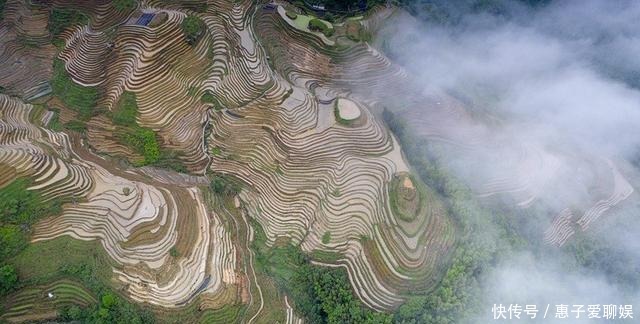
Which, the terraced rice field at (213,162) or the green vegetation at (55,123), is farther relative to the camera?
the green vegetation at (55,123)

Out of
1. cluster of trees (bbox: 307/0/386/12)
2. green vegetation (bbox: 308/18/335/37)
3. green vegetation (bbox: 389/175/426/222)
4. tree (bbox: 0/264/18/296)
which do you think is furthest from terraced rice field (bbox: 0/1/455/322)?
cluster of trees (bbox: 307/0/386/12)

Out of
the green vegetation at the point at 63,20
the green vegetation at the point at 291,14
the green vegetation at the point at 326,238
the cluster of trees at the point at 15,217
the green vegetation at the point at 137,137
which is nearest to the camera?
the cluster of trees at the point at 15,217

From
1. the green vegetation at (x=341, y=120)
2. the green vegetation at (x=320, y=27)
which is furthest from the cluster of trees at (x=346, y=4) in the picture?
the green vegetation at (x=341, y=120)

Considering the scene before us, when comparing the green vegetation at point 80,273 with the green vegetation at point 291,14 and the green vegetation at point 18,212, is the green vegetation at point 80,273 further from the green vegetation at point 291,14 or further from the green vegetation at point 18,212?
the green vegetation at point 291,14

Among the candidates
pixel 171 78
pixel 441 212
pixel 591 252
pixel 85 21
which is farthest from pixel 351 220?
pixel 85 21

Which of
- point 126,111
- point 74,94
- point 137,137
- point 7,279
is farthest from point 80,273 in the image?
point 74,94

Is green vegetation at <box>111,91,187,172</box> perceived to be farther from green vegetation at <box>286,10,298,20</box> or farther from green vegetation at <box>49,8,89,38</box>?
green vegetation at <box>286,10,298,20</box>

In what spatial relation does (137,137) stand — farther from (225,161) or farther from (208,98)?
(225,161)
